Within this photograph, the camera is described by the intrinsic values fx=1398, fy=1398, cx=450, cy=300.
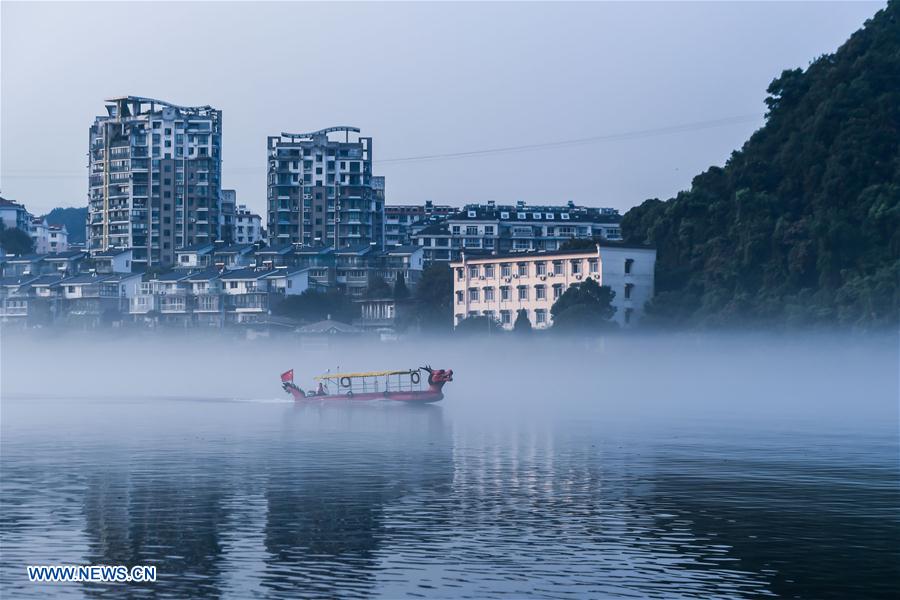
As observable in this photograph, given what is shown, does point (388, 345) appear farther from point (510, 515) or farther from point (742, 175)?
point (510, 515)

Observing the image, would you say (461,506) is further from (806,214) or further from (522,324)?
(522,324)

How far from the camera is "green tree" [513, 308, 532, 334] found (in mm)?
159750

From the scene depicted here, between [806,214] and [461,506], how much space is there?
99.3 meters

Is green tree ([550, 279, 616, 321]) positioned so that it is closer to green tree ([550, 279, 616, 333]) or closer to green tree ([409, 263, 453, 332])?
green tree ([550, 279, 616, 333])

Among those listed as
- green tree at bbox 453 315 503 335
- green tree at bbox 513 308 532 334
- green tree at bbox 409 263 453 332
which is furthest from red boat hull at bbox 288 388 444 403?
green tree at bbox 409 263 453 332

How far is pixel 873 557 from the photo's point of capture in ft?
123

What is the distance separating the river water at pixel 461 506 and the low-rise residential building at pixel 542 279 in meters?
60.4

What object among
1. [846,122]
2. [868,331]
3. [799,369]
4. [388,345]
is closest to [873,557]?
[868,331]

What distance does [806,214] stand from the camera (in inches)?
5472

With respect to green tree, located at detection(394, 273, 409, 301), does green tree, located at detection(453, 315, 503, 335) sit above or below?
below

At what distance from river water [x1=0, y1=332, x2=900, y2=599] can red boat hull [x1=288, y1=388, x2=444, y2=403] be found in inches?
377

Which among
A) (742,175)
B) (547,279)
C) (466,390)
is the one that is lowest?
(466,390)

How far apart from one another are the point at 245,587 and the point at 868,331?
97.6 metres

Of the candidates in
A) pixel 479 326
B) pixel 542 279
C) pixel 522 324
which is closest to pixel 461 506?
pixel 522 324
